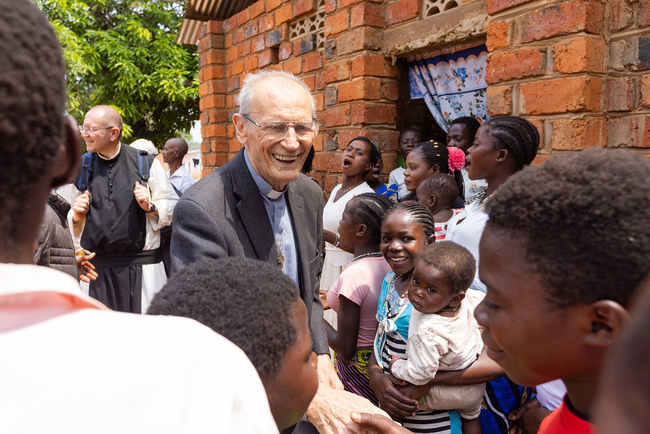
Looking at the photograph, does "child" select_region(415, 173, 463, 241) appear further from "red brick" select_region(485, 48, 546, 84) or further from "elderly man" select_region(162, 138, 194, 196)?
"elderly man" select_region(162, 138, 194, 196)

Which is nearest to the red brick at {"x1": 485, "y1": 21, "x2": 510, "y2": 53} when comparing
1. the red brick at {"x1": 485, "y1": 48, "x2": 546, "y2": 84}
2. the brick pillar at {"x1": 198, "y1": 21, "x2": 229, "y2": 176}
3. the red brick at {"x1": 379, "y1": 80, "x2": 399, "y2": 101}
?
the red brick at {"x1": 485, "y1": 48, "x2": 546, "y2": 84}

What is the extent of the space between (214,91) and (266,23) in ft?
4.45

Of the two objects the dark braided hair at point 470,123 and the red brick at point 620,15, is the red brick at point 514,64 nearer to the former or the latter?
the red brick at point 620,15

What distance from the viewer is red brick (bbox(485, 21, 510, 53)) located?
9.33 ft

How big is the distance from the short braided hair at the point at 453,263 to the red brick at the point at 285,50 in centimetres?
392

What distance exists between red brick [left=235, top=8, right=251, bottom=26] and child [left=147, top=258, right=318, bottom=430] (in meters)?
5.62

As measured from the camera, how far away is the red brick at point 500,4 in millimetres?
2768

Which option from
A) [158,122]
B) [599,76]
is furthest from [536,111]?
[158,122]

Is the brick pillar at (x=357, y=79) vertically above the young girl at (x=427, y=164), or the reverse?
the brick pillar at (x=357, y=79)

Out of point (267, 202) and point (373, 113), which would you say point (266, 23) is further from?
point (267, 202)

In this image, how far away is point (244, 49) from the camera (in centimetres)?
622

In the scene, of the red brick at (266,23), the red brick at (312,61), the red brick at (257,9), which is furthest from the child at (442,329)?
the red brick at (257,9)

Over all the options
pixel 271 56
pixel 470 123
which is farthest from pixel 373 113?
pixel 271 56

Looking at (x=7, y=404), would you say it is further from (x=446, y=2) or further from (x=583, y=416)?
(x=446, y=2)
